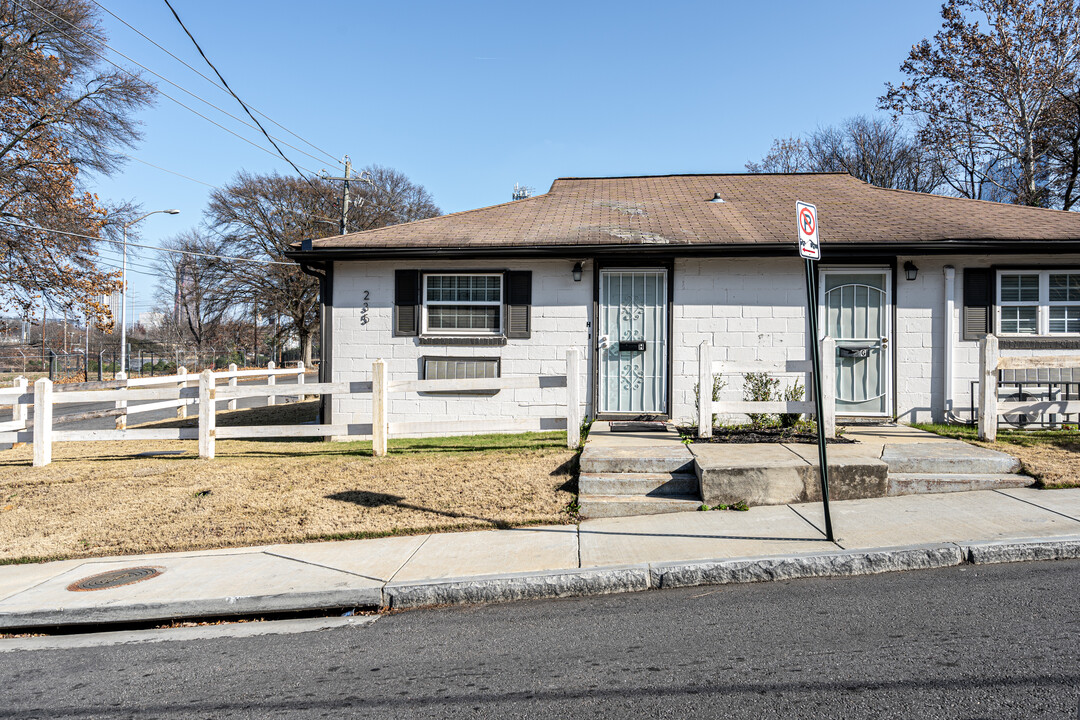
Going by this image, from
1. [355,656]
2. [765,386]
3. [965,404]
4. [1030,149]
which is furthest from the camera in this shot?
[1030,149]

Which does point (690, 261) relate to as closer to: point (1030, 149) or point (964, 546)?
point (964, 546)

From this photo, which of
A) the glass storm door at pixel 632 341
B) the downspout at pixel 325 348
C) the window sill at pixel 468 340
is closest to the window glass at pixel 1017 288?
the glass storm door at pixel 632 341

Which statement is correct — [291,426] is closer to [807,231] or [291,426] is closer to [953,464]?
[807,231]

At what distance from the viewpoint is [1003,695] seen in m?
2.96

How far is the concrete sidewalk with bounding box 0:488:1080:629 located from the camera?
16.0ft

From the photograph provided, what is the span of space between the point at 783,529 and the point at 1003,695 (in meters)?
2.86

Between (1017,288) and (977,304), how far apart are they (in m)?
0.77

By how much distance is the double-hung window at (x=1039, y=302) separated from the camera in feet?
33.1

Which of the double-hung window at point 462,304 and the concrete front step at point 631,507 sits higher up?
the double-hung window at point 462,304

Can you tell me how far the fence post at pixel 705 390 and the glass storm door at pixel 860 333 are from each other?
3122 mm

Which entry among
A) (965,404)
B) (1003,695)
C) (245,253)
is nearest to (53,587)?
(1003,695)

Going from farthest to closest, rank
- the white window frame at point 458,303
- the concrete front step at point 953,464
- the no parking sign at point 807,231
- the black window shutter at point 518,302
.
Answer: the white window frame at point 458,303 < the black window shutter at point 518,302 < the concrete front step at point 953,464 < the no parking sign at point 807,231

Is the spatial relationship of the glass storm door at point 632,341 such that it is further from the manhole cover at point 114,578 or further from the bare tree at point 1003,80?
the bare tree at point 1003,80

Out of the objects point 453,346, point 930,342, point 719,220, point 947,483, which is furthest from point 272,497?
point 930,342
